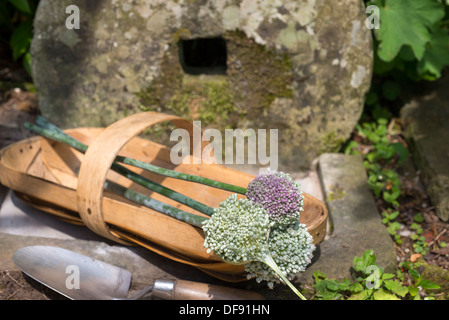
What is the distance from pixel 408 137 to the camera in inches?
118

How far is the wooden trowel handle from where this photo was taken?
5.87 ft

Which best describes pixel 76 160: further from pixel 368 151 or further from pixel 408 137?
pixel 408 137

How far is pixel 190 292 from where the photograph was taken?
1793mm

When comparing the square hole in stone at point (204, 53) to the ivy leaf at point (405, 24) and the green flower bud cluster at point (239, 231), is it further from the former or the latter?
the green flower bud cluster at point (239, 231)

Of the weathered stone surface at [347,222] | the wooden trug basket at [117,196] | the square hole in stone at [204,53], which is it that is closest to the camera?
the wooden trug basket at [117,196]

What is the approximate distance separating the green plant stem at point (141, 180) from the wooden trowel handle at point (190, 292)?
0.97 ft

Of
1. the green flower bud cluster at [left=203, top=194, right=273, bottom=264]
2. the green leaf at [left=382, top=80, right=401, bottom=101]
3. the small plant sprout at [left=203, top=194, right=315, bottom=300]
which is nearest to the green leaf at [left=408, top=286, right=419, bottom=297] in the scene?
the small plant sprout at [left=203, top=194, right=315, bottom=300]

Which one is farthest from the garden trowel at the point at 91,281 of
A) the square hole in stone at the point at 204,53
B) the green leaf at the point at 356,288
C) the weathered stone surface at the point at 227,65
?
the square hole in stone at the point at 204,53

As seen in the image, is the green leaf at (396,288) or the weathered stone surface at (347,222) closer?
the green leaf at (396,288)

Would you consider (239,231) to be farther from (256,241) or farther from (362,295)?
(362,295)

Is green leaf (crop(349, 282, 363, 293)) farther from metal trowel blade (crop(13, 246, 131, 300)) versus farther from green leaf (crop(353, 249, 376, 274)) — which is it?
metal trowel blade (crop(13, 246, 131, 300))

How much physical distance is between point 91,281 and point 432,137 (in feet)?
6.82

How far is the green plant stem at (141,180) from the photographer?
1.79 metres

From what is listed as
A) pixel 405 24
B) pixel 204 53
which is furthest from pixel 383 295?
pixel 204 53
